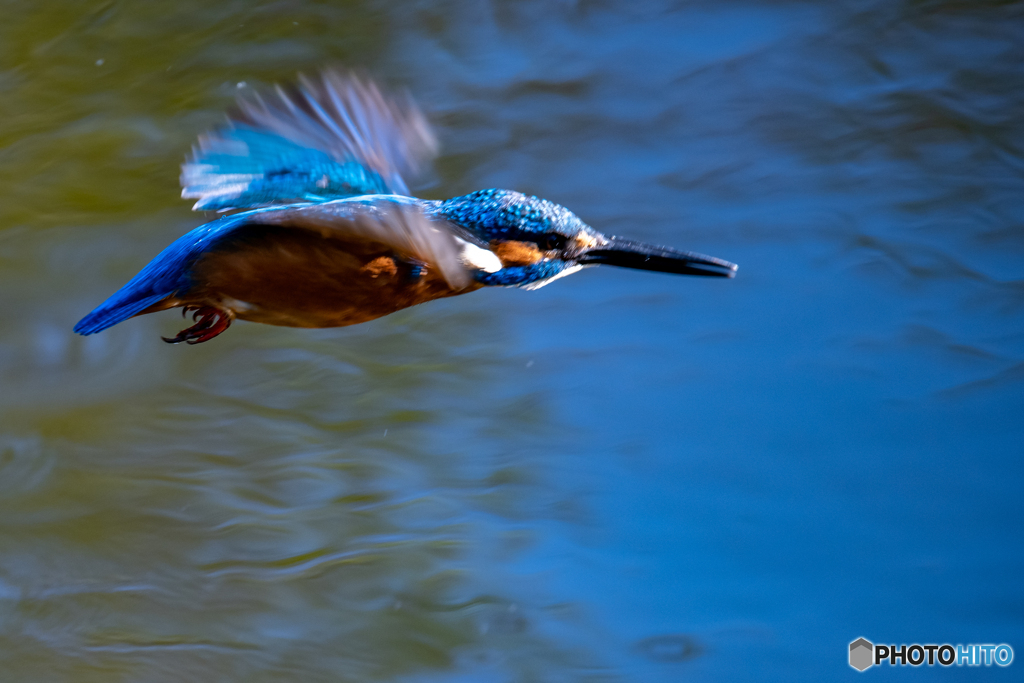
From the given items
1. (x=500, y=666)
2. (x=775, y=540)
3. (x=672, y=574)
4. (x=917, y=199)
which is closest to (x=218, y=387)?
(x=500, y=666)

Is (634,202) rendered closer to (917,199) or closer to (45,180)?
(917,199)

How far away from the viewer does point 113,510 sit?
244cm

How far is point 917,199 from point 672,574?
135 centimetres

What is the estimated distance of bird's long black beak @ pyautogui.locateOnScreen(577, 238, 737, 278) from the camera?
4.95 ft

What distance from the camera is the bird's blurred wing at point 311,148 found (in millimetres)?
1427

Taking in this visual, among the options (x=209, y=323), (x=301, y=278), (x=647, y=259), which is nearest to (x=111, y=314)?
(x=209, y=323)

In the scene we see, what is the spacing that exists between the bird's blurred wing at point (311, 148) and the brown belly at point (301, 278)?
0.86ft

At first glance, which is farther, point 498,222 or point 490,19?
point 490,19

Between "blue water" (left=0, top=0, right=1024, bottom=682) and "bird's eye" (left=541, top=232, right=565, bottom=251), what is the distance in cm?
105

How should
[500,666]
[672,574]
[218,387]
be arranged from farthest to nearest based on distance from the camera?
[218,387]
[672,574]
[500,666]

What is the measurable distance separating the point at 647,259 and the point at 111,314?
2.52ft

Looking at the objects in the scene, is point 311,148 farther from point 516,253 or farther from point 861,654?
point 861,654

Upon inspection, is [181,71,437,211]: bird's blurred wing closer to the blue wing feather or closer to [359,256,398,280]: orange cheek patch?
the blue wing feather

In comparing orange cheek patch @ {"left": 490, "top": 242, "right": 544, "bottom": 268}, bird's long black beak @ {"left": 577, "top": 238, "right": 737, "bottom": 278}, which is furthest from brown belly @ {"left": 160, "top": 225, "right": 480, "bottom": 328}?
bird's long black beak @ {"left": 577, "top": 238, "right": 737, "bottom": 278}
